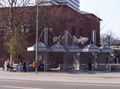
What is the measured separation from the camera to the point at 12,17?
54.0m

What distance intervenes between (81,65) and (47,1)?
17802 mm

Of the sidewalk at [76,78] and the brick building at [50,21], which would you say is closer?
the sidewalk at [76,78]

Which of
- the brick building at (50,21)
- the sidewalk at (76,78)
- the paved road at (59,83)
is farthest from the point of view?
the brick building at (50,21)

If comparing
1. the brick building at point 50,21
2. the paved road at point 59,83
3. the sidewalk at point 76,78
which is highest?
the brick building at point 50,21

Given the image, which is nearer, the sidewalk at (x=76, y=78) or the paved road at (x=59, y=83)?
the paved road at (x=59, y=83)

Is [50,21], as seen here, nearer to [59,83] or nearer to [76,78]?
[76,78]

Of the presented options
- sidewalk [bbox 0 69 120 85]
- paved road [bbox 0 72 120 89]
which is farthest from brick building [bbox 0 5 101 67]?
paved road [bbox 0 72 120 89]

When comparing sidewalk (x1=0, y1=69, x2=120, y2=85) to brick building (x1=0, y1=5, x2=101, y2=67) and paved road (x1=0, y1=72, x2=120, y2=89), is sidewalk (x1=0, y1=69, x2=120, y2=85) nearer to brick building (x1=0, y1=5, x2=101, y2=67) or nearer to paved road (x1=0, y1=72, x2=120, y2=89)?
paved road (x1=0, y1=72, x2=120, y2=89)

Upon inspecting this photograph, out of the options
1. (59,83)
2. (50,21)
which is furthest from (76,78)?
(50,21)

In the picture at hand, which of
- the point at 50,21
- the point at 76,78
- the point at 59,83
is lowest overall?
the point at 76,78

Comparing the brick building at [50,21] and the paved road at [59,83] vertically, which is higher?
the brick building at [50,21]

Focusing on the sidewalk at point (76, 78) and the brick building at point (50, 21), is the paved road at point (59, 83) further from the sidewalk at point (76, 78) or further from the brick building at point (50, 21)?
the brick building at point (50, 21)

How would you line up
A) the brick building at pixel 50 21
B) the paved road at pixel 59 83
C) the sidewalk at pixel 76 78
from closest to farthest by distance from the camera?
the paved road at pixel 59 83, the sidewalk at pixel 76 78, the brick building at pixel 50 21

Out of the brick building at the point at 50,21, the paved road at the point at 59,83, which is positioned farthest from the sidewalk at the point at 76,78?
the brick building at the point at 50,21
